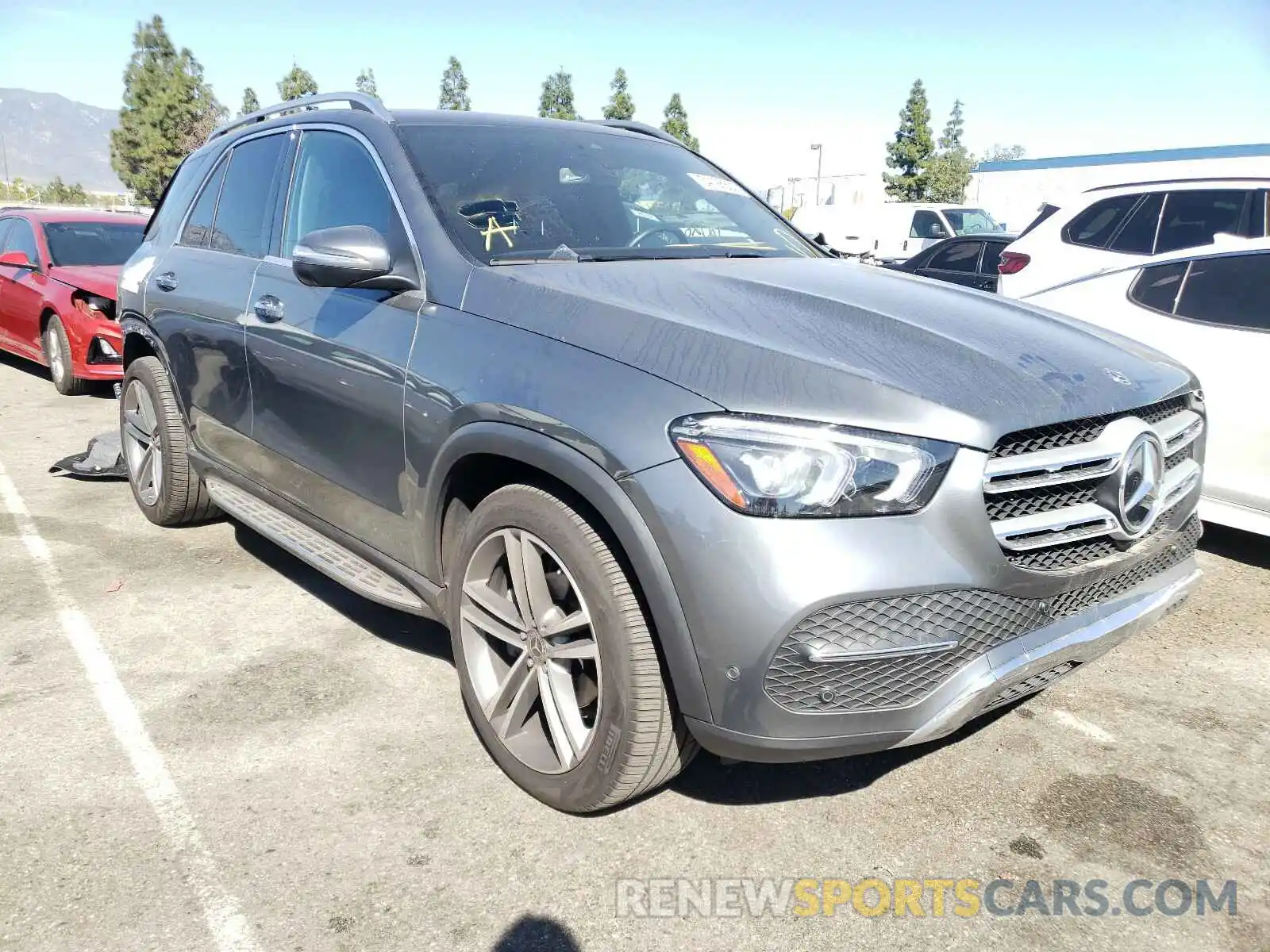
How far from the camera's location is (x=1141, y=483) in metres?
2.40

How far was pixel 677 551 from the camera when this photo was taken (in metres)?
2.09

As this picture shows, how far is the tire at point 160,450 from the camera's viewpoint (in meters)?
4.60

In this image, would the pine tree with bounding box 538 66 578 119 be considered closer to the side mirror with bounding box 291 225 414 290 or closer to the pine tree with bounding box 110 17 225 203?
the pine tree with bounding box 110 17 225 203

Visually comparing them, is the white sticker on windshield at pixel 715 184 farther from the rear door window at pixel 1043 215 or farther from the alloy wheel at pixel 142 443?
the rear door window at pixel 1043 215

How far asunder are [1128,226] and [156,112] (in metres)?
53.5

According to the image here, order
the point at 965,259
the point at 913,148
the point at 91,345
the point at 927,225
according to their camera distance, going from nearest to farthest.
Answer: the point at 91,345, the point at 965,259, the point at 927,225, the point at 913,148

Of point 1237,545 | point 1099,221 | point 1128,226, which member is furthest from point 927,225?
point 1237,545

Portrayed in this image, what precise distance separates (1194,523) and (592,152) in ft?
7.59

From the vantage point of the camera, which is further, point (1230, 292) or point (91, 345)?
point (91, 345)

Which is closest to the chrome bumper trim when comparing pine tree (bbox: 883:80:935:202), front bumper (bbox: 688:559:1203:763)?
front bumper (bbox: 688:559:1203:763)

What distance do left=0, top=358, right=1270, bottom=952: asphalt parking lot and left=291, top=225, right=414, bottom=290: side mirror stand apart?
4.43ft

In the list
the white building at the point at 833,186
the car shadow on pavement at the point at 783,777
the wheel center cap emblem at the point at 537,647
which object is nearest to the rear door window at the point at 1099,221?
the car shadow on pavement at the point at 783,777

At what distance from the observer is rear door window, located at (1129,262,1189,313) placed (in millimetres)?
4828

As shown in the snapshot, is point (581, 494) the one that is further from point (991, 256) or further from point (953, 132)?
point (953, 132)
